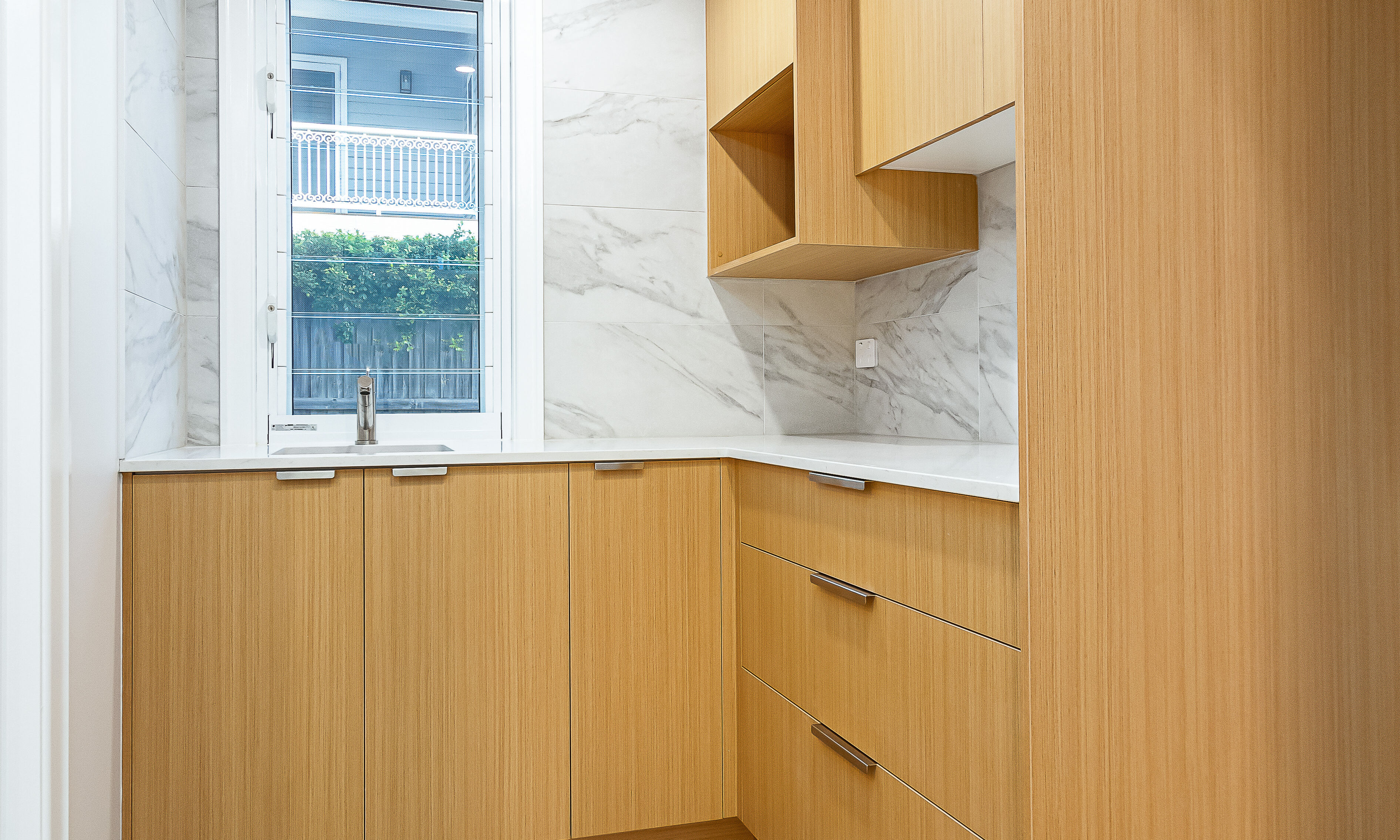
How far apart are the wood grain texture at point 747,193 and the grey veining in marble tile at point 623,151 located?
0.18 ft

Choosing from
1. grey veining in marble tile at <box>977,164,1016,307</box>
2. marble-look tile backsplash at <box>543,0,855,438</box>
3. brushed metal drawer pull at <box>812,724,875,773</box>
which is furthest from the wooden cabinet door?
brushed metal drawer pull at <box>812,724,875,773</box>

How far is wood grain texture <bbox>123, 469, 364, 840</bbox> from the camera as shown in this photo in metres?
1.78

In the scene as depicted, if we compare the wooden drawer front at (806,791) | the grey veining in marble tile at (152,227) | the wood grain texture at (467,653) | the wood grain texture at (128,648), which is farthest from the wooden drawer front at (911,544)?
the grey veining in marble tile at (152,227)

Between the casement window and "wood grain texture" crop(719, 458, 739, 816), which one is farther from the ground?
the casement window

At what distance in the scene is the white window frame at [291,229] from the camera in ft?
7.57

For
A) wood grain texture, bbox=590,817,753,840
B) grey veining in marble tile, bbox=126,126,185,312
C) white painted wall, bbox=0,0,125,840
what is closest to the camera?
white painted wall, bbox=0,0,125,840

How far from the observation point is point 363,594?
1.89 m

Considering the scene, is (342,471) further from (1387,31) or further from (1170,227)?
(1387,31)

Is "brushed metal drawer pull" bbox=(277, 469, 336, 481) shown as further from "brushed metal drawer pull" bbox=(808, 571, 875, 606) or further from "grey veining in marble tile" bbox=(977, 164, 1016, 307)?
"grey veining in marble tile" bbox=(977, 164, 1016, 307)

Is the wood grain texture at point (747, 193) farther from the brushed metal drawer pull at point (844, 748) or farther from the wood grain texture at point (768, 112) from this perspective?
the brushed metal drawer pull at point (844, 748)

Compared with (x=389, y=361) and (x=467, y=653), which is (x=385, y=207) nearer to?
(x=389, y=361)

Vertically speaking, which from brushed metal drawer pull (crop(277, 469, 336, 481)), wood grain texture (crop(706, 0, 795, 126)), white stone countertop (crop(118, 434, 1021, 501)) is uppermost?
wood grain texture (crop(706, 0, 795, 126))

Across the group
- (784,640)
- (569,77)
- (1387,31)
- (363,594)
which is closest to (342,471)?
(363,594)

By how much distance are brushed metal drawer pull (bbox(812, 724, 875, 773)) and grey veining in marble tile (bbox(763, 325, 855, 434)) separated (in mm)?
1161
